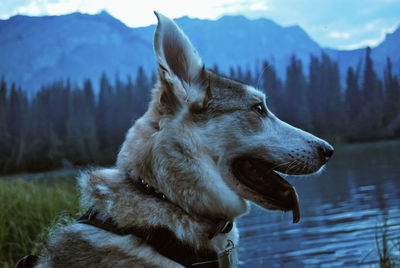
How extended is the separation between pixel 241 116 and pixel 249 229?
39.3 ft

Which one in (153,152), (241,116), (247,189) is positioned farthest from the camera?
(241,116)

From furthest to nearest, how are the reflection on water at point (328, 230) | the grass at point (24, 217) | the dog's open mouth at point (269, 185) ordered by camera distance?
the reflection on water at point (328, 230) → the grass at point (24, 217) → the dog's open mouth at point (269, 185)

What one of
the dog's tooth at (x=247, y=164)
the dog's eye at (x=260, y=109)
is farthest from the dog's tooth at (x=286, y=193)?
the dog's eye at (x=260, y=109)

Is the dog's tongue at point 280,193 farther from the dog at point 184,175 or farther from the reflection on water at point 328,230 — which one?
the reflection on water at point 328,230

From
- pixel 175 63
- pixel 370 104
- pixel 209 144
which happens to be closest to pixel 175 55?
pixel 175 63

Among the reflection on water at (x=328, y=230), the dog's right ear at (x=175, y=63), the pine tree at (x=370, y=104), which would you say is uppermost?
the dog's right ear at (x=175, y=63)

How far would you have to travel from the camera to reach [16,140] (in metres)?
67.1

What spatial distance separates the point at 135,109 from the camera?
307 feet

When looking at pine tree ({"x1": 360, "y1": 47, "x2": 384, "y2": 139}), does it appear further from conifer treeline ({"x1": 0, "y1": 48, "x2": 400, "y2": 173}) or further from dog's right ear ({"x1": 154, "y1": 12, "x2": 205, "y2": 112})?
dog's right ear ({"x1": 154, "y1": 12, "x2": 205, "y2": 112})

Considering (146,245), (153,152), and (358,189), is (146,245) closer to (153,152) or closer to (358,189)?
(153,152)

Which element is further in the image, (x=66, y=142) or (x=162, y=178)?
(x=66, y=142)

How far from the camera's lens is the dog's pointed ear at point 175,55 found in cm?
289

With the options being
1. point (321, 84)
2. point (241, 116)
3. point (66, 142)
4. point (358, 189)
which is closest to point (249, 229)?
point (358, 189)

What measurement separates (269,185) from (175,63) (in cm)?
117
